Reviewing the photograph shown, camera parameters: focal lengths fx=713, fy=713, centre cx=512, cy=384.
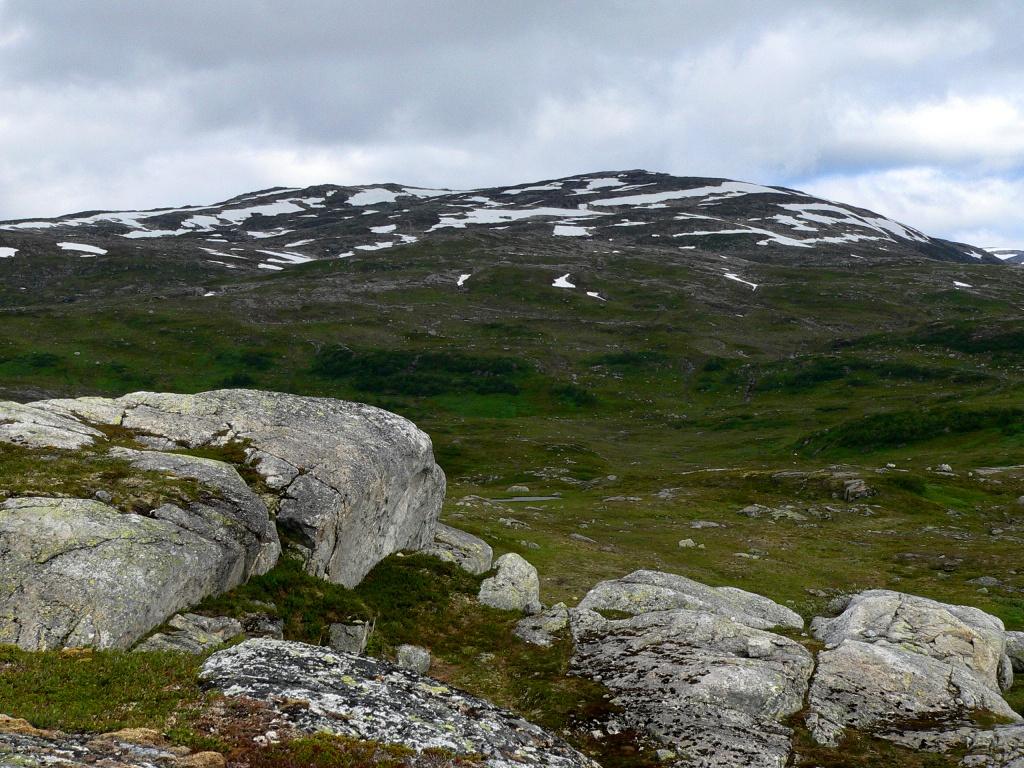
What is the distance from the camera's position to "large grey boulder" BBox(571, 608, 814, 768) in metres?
18.5

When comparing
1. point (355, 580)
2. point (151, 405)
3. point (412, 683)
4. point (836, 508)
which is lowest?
point (836, 508)

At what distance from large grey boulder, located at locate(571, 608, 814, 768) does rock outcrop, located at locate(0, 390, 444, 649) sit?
11.4 metres

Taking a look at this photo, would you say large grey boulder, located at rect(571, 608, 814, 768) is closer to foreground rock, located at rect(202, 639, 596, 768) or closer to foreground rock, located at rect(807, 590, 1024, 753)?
foreground rock, located at rect(807, 590, 1024, 753)

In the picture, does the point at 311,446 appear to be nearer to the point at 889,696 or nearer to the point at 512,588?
the point at 512,588

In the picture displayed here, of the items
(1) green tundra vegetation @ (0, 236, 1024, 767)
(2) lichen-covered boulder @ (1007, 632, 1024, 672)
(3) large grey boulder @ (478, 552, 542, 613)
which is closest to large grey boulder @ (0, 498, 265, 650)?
(1) green tundra vegetation @ (0, 236, 1024, 767)

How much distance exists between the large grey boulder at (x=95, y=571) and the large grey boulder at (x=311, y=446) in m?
5.46

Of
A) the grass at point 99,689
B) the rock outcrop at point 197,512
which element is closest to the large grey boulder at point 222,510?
the rock outcrop at point 197,512

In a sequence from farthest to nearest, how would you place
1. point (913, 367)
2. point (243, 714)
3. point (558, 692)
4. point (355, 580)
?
point (913, 367)
point (355, 580)
point (558, 692)
point (243, 714)

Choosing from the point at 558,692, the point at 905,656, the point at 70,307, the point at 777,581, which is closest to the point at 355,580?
the point at 558,692

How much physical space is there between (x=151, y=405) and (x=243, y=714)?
23624 millimetres

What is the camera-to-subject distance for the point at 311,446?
3116cm

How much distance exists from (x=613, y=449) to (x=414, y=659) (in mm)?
99457

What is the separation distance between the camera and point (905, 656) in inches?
885

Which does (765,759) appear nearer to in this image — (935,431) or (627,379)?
(935,431)
